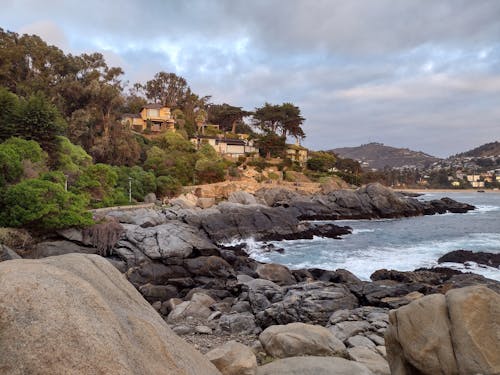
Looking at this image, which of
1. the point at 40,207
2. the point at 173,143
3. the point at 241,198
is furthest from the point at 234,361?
the point at 173,143

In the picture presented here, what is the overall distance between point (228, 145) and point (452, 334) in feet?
232

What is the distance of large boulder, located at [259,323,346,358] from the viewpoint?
8.02m

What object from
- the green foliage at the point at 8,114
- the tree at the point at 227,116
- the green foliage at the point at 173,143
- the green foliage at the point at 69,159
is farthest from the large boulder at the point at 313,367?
the tree at the point at 227,116

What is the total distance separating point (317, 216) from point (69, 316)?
4793 cm

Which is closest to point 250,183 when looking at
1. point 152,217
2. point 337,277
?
point 152,217

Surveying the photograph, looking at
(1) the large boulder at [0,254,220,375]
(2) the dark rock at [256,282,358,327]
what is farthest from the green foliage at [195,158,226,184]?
(1) the large boulder at [0,254,220,375]

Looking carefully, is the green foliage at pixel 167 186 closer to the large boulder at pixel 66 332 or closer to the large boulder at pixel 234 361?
the large boulder at pixel 234 361

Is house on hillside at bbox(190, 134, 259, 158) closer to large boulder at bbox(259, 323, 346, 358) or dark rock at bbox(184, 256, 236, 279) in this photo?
dark rock at bbox(184, 256, 236, 279)

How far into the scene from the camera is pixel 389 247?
31016 millimetres

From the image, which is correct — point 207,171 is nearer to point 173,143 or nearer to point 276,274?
point 173,143

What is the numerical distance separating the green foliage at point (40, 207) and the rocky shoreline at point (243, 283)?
1.06 meters

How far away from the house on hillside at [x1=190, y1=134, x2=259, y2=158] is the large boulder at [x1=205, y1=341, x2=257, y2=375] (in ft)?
210

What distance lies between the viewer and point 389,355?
5.96 meters

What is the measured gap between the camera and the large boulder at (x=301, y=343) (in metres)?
8.02
